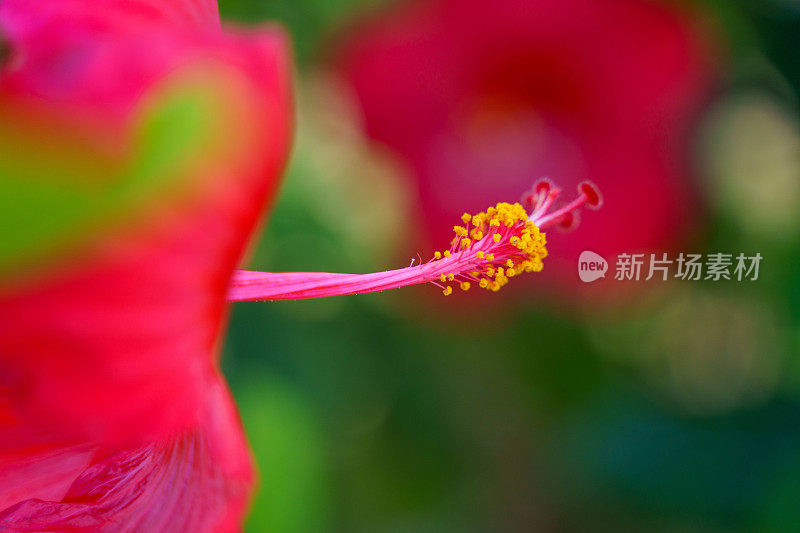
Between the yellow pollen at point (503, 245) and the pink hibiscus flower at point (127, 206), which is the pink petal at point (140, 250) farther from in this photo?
the yellow pollen at point (503, 245)

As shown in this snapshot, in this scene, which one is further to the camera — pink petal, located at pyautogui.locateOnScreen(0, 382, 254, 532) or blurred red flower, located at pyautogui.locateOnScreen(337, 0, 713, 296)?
blurred red flower, located at pyautogui.locateOnScreen(337, 0, 713, 296)

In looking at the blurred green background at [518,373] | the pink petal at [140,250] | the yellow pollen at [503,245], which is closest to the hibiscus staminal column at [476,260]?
the yellow pollen at [503,245]

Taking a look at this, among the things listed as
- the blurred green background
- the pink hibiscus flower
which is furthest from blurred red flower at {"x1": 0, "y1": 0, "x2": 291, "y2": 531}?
the blurred green background

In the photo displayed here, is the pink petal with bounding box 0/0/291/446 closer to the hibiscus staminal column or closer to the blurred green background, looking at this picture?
the hibiscus staminal column

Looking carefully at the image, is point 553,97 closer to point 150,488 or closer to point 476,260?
point 476,260

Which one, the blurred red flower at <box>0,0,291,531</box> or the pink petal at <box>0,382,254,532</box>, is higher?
the blurred red flower at <box>0,0,291,531</box>

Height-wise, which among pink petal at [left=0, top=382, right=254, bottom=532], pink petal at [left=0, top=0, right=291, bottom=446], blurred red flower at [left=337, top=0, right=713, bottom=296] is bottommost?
pink petal at [left=0, top=382, right=254, bottom=532]

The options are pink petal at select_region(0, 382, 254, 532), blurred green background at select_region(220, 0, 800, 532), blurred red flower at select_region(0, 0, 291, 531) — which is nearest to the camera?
blurred red flower at select_region(0, 0, 291, 531)
